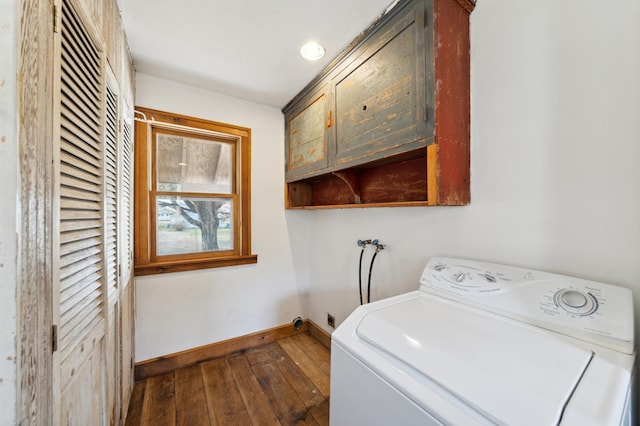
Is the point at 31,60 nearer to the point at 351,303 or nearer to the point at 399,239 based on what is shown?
the point at 399,239

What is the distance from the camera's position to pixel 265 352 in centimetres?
221

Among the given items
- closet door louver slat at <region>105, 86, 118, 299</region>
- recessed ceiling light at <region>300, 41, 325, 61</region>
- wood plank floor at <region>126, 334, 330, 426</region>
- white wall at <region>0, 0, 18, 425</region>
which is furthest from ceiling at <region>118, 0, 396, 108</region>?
wood plank floor at <region>126, 334, 330, 426</region>

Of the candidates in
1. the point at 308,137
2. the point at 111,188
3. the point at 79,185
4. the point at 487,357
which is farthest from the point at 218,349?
the point at 487,357

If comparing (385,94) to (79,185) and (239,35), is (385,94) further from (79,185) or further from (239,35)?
(79,185)

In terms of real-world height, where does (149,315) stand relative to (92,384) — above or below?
below

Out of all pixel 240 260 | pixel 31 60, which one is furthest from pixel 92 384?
pixel 240 260

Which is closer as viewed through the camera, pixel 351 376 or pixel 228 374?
pixel 351 376

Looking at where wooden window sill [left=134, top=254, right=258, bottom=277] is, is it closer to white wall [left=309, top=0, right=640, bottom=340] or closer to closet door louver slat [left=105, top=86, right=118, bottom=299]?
closet door louver slat [left=105, top=86, right=118, bottom=299]

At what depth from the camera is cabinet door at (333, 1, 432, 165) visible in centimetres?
114

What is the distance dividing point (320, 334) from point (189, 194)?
178cm

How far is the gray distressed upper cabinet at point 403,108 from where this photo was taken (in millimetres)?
1094

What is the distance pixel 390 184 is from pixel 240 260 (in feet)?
4.89

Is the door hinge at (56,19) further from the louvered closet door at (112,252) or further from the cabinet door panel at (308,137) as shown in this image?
the cabinet door panel at (308,137)

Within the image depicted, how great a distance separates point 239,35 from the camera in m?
1.44
